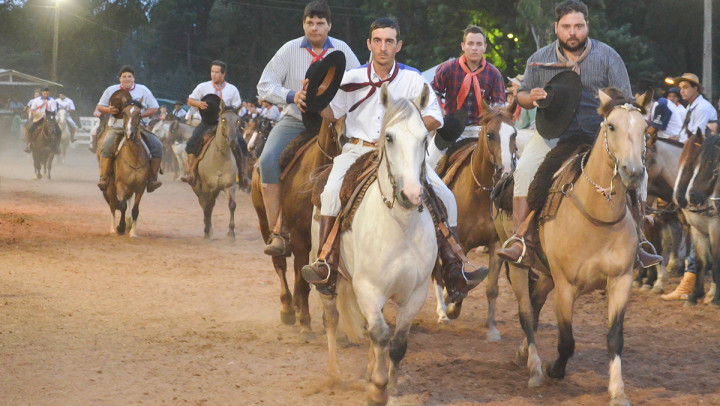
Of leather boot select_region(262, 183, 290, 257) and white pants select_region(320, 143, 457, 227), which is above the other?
white pants select_region(320, 143, 457, 227)

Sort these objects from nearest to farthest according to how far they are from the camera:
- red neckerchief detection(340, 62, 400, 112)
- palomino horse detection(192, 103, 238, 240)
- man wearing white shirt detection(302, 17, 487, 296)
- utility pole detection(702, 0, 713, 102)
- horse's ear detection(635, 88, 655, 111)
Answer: horse's ear detection(635, 88, 655, 111), man wearing white shirt detection(302, 17, 487, 296), red neckerchief detection(340, 62, 400, 112), palomino horse detection(192, 103, 238, 240), utility pole detection(702, 0, 713, 102)

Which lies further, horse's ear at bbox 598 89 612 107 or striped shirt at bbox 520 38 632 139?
striped shirt at bbox 520 38 632 139

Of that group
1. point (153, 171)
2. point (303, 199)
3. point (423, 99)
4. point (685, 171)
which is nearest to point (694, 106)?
point (685, 171)

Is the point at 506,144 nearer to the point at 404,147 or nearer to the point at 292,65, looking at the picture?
the point at 292,65

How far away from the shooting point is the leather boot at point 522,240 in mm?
7309

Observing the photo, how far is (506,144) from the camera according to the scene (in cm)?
939

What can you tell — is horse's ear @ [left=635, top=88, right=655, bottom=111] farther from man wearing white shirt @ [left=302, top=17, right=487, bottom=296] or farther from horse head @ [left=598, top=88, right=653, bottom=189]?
man wearing white shirt @ [left=302, top=17, right=487, bottom=296]

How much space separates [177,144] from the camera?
1270 inches

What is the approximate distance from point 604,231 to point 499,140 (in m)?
2.72

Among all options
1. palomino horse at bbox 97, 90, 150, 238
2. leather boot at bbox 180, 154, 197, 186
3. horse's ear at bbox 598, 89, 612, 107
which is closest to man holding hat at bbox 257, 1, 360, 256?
horse's ear at bbox 598, 89, 612, 107

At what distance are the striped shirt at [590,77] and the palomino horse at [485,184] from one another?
1.34 meters

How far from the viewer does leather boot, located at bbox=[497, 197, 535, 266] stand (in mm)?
7309

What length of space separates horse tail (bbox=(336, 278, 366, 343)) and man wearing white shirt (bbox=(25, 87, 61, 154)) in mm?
25495

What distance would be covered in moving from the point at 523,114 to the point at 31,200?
13904mm
